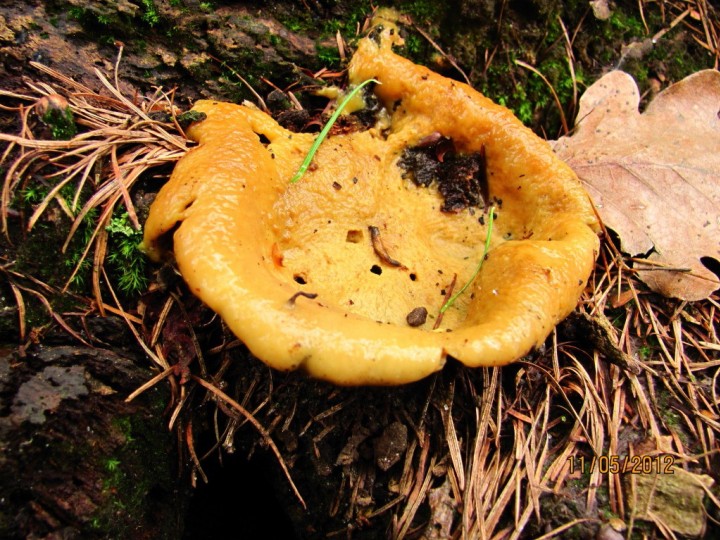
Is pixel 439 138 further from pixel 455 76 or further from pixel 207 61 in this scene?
pixel 207 61

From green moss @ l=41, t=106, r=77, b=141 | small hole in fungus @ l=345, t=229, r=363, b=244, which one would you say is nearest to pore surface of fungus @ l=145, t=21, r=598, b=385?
small hole in fungus @ l=345, t=229, r=363, b=244

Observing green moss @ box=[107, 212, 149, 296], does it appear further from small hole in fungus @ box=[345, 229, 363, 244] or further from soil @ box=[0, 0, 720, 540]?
small hole in fungus @ box=[345, 229, 363, 244]
